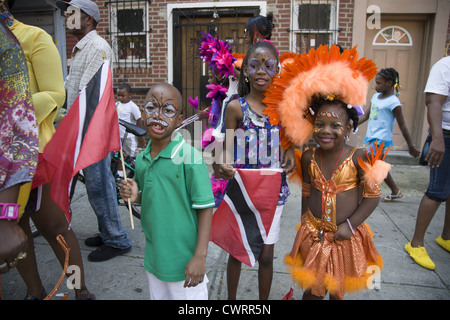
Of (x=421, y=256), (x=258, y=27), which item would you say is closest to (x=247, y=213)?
(x=258, y=27)

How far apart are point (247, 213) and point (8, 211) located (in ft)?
4.44

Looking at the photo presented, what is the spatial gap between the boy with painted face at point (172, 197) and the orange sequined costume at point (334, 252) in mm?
731

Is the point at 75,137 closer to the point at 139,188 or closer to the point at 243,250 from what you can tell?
the point at 139,188

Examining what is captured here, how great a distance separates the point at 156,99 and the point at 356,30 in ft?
18.9

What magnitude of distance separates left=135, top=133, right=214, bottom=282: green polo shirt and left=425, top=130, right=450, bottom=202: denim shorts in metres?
2.35

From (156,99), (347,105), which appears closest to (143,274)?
(156,99)

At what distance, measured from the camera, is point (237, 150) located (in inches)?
85.7

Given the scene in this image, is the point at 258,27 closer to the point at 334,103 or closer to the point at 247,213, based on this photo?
the point at 334,103

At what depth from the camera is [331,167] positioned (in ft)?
6.58

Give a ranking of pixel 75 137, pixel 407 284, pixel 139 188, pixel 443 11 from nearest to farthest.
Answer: pixel 75 137 < pixel 139 188 < pixel 407 284 < pixel 443 11

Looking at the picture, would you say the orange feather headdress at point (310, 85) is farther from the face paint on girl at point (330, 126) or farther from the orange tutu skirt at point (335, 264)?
the orange tutu skirt at point (335, 264)

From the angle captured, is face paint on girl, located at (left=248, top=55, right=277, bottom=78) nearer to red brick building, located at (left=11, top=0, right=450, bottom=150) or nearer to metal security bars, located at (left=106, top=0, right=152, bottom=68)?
red brick building, located at (left=11, top=0, right=450, bottom=150)

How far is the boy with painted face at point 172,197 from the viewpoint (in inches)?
64.9

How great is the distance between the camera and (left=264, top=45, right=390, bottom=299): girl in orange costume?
187 centimetres
